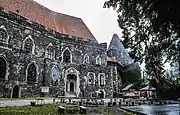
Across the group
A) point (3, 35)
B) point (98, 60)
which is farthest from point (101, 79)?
point (3, 35)

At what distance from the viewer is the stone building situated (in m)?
27.1

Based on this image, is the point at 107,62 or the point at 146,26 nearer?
the point at 146,26

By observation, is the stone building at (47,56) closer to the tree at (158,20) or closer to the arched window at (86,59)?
the arched window at (86,59)

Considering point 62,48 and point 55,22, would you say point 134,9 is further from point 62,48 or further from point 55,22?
point 55,22

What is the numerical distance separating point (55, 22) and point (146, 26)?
99.1 ft

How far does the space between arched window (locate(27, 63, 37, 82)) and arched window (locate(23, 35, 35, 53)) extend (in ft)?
6.61

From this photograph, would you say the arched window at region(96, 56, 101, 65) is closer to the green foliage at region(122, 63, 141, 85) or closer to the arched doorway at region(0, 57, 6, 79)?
the green foliage at region(122, 63, 141, 85)

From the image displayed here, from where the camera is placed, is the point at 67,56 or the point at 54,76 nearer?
the point at 54,76

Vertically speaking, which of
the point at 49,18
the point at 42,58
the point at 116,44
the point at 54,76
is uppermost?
the point at 116,44

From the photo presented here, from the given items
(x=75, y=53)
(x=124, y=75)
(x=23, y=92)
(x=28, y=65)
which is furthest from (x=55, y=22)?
(x=124, y=75)

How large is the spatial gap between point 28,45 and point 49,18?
33.5ft

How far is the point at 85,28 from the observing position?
4528 centimetres

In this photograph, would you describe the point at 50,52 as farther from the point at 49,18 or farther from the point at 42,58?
the point at 49,18

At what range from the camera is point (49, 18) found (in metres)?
38.9
